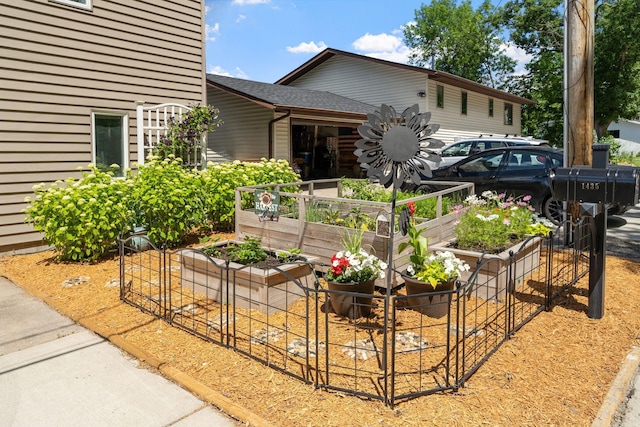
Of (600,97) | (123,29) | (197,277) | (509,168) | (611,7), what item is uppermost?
(611,7)

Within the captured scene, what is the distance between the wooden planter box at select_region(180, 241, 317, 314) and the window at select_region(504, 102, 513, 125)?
82.9ft

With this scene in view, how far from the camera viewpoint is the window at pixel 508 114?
2717 centimetres

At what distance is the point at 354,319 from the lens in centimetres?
380

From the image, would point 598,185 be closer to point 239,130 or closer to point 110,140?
point 110,140

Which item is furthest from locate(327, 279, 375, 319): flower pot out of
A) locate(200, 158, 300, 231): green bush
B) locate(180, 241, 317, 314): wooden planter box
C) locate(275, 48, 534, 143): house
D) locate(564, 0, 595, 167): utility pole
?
locate(275, 48, 534, 143): house

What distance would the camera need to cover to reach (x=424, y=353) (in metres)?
3.71

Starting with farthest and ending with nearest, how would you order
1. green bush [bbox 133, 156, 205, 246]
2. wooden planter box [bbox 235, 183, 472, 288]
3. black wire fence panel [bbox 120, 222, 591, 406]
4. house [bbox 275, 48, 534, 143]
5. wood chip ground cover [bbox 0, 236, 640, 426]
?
1. house [bbox 275, 48, 534, 143]
2. green bush [bbox 133, 156, 205, 246]
3. wooden planter box [bbox 235, 183, 472, 288]
4. black wire fence panel [bbox 120, 222, 591, 406]
5. wood chip ground cover [bbox 0, 236, 640, 426]

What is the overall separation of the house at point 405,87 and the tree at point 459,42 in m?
21.2

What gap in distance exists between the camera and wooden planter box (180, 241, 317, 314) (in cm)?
446

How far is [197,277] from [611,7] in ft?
102

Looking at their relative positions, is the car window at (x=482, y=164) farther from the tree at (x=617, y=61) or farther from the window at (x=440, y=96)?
the tree at (x=617, y=61)

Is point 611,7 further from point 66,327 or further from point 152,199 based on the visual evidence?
point 66,327

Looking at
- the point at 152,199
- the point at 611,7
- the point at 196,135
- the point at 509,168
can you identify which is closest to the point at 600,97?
the point at 611,7

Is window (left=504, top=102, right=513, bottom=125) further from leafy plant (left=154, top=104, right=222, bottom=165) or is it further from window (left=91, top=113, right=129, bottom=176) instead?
window (left=91, top=113, right=129, bottom=176)
